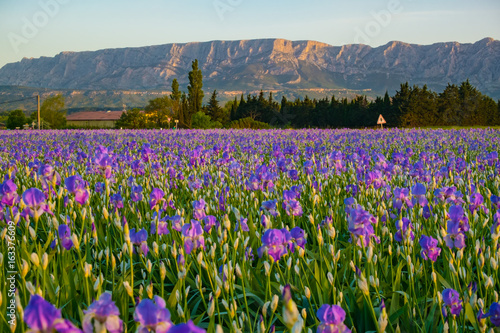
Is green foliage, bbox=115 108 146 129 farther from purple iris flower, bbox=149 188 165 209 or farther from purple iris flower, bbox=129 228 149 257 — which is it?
purple iris flower, bbox=129 228 149 257

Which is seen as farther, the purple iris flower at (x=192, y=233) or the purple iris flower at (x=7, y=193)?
the purple iris flower at (x=7, y=193)

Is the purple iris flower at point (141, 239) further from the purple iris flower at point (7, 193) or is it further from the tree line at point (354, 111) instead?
the tree line at point (354, 111)

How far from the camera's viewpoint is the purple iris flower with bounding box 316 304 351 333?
121 cm

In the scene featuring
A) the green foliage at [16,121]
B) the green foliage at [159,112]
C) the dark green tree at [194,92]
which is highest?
the dark green tree at [194,92]

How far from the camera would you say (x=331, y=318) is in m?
1.23

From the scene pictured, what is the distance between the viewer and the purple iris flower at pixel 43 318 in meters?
0.94

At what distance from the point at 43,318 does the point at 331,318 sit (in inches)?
30.9

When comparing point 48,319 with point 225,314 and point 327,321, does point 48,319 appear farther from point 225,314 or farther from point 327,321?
point 225,314

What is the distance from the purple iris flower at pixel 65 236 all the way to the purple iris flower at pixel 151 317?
1501 millimetres

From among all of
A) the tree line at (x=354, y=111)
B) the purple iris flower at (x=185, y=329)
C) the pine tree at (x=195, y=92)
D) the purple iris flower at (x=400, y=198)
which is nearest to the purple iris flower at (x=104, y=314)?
the purple iris flower at (x=185, y=329)

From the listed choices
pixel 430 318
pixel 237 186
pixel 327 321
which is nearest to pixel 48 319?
pixel 327 321

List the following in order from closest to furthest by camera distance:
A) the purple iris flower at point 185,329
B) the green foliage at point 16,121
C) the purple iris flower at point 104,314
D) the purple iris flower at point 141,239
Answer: the purple iris flower at point 185,329 < the purple iris flower at point 104,314 < the purple iris flower at point 141,239 < the green foliage at point 16,121

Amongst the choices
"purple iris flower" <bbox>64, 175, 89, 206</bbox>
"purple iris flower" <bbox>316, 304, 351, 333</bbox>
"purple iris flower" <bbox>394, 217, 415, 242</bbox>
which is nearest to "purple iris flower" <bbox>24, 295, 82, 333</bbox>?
"purple iris flower" <bbox>316, 304, 351, 333</bbox>

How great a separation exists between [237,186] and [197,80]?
282 ft
